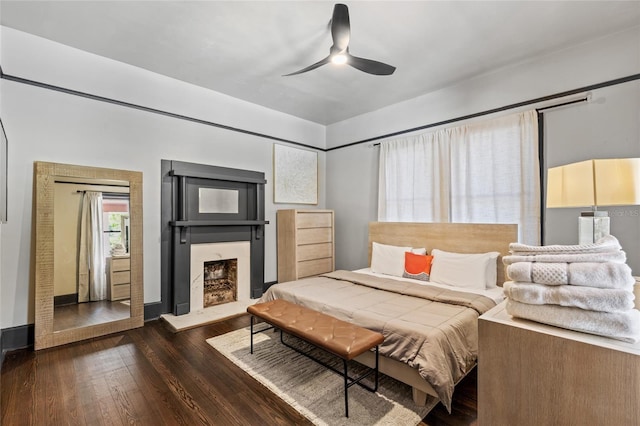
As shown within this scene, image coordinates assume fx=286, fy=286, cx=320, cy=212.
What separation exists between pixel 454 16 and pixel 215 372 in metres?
3.50

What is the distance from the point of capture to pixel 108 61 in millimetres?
3090

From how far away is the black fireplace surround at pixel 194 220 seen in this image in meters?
3.49

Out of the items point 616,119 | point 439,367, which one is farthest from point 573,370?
point 616,119

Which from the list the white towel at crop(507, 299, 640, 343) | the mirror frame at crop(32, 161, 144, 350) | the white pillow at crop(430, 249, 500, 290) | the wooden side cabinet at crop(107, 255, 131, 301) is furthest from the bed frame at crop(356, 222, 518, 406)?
the mirror frame at crop(32, 161, 144, 350)

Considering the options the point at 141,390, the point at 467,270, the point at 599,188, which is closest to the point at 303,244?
the point at 467,270

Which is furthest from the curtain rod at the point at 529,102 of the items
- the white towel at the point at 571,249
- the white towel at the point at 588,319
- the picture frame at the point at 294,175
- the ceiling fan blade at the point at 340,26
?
the white towel at the point at 588,319

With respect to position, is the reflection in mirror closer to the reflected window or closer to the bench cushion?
the reflected window

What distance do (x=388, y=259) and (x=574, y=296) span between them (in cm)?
290

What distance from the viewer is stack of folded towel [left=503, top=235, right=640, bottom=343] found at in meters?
0.88

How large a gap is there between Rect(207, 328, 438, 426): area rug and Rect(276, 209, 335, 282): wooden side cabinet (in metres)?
1.72

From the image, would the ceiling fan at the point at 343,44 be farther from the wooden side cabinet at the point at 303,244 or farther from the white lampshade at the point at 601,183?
the wooden side cabinet at the point at 303,244

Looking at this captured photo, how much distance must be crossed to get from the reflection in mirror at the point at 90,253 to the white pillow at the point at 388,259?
300cm

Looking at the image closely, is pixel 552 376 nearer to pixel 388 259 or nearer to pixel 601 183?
pixel 601 183

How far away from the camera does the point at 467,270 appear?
10.1 feet
